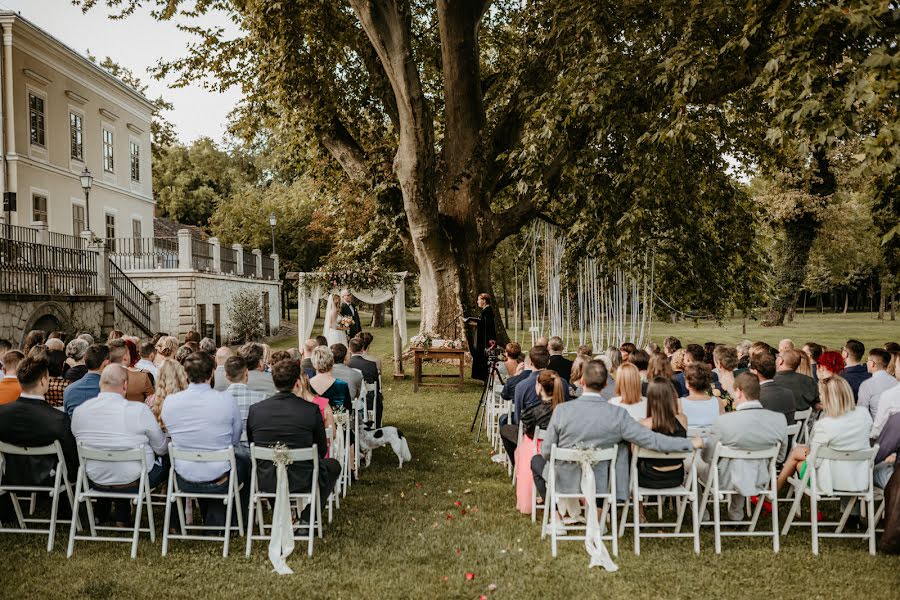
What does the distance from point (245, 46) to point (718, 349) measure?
1388 centimetres

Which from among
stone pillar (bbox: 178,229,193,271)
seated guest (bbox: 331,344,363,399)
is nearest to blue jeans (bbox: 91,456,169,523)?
seated guest (bbox: 331,344,363,399)

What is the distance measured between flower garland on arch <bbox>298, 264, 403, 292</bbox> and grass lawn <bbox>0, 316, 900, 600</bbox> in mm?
11573

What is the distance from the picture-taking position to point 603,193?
43.6ft

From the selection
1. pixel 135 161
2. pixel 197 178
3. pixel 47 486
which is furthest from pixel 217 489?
pixel 197 178

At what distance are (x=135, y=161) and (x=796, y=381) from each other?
3031 centimetres

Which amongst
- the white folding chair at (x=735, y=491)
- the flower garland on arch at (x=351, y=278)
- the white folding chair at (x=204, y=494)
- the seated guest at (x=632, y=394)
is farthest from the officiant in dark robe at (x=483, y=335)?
the white folding chair at (x=204, y=494)

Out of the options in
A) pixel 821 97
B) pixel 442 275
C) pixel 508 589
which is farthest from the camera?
pixel 442 275

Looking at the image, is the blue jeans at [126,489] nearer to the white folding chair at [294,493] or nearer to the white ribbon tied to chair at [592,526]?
the white folding chair at [294,493]

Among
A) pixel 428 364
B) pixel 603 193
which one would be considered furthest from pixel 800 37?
pixel 428 364

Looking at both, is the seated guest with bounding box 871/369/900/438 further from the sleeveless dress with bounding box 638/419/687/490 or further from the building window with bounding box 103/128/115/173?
the building window with bounding box 103/128/115/173

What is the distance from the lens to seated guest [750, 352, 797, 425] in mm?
6387

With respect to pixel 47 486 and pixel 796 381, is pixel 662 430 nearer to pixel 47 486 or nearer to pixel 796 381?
pixel 796 381

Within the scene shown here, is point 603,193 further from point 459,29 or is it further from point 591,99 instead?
point 459,29

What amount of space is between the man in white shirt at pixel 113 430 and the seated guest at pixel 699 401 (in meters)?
4.36
